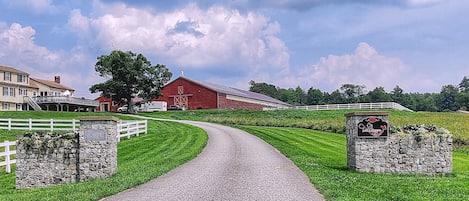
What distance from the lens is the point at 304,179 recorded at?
1156 cm

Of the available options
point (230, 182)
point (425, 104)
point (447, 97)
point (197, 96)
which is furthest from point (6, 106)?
point (447, 97)

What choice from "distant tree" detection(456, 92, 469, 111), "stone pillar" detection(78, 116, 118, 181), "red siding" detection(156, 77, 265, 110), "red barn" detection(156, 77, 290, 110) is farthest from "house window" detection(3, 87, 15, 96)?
"distant tree" detection(456, 92, 469, 111)

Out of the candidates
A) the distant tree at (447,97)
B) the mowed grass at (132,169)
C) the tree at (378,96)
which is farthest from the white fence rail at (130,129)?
the distant tree at (447,97)

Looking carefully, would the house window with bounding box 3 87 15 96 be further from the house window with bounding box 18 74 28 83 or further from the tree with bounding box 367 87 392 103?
the tree with bounding box 367 87 392 103

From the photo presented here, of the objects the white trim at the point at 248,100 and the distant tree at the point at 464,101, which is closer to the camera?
the white trim at the point at 248,100

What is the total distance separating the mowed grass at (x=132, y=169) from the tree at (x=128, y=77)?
1444 inches

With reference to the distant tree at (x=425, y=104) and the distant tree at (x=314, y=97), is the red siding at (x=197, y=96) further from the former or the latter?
the distant tree at (x=425, y=104)

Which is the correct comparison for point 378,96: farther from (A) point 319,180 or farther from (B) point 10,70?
(A) point 319,180

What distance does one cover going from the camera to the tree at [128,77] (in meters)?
60.5

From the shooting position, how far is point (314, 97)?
141750mm

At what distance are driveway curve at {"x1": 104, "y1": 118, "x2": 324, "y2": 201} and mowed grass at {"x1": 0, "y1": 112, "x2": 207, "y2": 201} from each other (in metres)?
0.40

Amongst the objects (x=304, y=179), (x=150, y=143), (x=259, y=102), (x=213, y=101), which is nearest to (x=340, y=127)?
(x=150, y=143)

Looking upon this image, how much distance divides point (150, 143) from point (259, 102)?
60.2 m

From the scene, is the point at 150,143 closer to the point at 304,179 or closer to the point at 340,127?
the point at 304,179
